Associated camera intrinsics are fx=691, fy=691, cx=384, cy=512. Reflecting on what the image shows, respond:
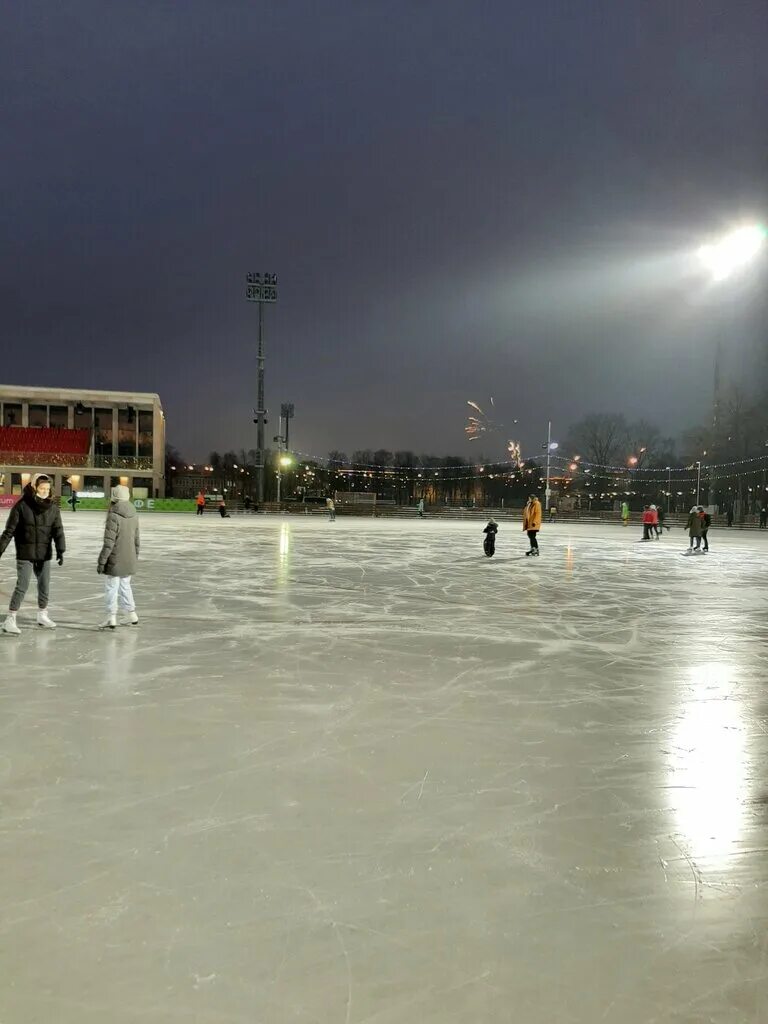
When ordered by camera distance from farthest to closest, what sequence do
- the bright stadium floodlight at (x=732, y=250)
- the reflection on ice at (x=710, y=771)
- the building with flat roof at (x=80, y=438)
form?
the building with flat roof at (x=80, y=438) < the bright stadium floodlight at (x=732, y=250) < the reflection on ice at (x=710, y=771)

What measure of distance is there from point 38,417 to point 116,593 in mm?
61110

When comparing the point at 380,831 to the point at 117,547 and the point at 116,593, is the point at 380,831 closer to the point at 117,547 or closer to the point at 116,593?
the point at 117,547

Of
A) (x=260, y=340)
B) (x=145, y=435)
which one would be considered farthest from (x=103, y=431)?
(x=260, y=340)

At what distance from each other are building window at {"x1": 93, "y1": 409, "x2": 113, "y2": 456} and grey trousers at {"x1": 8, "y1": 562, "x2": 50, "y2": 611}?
191 ft

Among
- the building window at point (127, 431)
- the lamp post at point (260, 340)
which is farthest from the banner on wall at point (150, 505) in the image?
the building window at point (127, 431)

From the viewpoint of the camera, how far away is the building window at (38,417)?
60281mm

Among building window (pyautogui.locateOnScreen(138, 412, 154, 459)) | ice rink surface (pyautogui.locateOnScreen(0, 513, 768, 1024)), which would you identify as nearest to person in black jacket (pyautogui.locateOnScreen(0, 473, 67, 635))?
ice rink surface (pyautogui.locateOnScreen(0, 513, 768, 1024))

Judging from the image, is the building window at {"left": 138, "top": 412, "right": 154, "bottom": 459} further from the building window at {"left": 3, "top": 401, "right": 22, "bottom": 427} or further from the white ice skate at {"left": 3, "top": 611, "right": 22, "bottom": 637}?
the white ice skate at {"left": 3, "top": 611, "right": 22, "bottom": 637}

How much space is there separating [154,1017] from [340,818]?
1.15 m

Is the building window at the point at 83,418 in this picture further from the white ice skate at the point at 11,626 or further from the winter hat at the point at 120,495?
the winter hat at the point at 120,495

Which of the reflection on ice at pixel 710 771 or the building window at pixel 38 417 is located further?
the building window at pixel 38 417

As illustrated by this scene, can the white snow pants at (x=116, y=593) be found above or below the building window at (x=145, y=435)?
below

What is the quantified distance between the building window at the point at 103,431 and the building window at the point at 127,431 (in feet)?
2.78

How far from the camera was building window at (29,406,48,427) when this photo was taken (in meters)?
60.3
